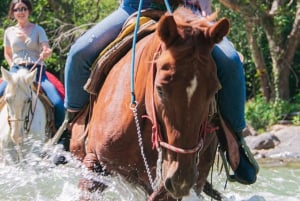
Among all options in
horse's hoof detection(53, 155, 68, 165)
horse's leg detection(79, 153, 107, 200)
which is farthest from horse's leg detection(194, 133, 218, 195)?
horse's hoof detection(53, 155, 68, 165)

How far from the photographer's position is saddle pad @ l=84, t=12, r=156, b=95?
525 centimetres

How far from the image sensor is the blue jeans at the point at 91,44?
566 centimetres

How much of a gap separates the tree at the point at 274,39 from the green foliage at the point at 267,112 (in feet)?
1.23

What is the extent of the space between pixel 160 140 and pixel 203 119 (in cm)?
28

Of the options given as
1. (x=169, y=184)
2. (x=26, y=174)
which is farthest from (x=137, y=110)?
(x=26, y=174)

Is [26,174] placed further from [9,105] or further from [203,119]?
[203,119]

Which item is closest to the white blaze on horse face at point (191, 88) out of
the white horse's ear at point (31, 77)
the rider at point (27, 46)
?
the white horse's ear at point (31, 77)

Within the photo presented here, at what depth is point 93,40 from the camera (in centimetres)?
564

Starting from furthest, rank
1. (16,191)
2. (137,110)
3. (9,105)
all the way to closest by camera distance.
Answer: (9,105), (16,191), (137,110)

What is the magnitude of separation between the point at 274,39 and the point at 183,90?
1733 centimetres

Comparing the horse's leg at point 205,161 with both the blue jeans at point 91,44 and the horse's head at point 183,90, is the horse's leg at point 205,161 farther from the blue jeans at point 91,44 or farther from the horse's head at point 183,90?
the blue jeans at point 91,44

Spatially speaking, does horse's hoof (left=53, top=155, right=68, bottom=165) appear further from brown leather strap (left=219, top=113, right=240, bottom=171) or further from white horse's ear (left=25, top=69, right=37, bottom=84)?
brown leather strap (left=219, top=113, right=240, bottom=171)

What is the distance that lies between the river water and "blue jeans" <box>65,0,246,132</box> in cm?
58

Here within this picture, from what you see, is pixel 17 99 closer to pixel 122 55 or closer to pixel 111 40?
pixel 111 40
